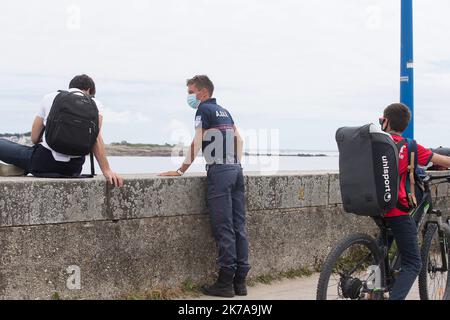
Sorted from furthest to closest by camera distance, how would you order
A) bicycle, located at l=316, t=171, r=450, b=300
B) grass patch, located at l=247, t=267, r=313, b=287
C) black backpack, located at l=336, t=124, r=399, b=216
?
grass patch, located at l=247, t=267, r=313, b=287
bicycle, located at l=316, t=171, r=450, b=300
black backpack, located at l=336, t=124, r=399, b=216

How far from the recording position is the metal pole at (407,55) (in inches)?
359

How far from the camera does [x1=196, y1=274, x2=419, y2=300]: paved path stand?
6184 mm

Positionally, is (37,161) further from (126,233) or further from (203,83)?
(203,83)

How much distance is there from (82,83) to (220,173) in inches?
51.6

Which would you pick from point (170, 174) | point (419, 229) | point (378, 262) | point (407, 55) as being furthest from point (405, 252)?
point (407, 55)

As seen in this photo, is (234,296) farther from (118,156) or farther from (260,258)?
(118,156)

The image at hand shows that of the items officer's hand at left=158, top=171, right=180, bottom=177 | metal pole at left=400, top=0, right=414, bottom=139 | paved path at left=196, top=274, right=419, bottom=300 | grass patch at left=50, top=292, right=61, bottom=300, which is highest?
metal pole at left=400, top=0, right=414, bottom=139

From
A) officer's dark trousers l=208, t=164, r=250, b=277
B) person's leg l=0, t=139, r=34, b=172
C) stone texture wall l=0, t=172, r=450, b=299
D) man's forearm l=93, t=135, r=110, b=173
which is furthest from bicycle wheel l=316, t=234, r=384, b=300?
person's leg l=0, t=139, r=34, b=172

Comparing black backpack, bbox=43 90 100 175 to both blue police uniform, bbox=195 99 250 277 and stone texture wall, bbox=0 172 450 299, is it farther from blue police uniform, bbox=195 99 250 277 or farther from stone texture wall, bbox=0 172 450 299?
blue police uniform, bbox=195 99 250 277

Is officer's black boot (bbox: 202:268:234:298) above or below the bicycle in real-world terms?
below

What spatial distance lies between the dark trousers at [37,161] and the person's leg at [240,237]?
4.35 feet

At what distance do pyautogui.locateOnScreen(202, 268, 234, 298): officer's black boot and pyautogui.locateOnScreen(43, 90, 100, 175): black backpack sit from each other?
154cm

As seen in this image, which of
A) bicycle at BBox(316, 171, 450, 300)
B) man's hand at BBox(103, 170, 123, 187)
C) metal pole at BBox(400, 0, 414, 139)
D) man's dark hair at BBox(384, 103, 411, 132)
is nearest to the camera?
bicycle at BBox(316, 171, 450, 300)
